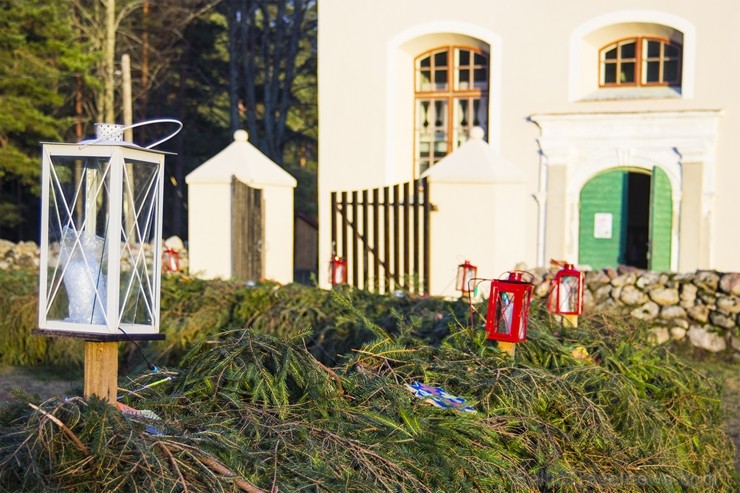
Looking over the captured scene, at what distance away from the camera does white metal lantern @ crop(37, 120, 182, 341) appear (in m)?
3.27

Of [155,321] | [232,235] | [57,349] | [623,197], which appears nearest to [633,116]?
[623,197]

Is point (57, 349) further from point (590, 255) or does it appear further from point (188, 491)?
point (590, 255)

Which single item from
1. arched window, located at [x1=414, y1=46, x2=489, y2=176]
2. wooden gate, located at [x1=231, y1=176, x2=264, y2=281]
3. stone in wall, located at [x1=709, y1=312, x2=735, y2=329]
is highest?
arched window, located at [x1=414, y1=46, x2=489, y2=176]

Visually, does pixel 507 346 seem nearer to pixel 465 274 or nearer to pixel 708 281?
pixel 465 274

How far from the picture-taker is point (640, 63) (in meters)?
13.5

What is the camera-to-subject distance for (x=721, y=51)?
12.6 metres

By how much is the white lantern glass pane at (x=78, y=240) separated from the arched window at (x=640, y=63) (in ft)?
36.5

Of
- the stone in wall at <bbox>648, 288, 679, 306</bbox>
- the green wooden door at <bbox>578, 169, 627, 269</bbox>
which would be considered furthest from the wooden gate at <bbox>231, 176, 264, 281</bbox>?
the green wooden door at <bbox>578, 169, 627, 269</bbox>

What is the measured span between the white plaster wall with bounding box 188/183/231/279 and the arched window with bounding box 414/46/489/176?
4386 millimetres

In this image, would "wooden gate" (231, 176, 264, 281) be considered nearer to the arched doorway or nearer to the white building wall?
the white building wall

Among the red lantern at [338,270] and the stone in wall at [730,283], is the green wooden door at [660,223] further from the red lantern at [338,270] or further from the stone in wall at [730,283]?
the red lantern at [338,270]

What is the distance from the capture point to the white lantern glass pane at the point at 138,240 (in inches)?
133

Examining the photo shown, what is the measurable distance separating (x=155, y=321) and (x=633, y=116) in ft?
34.4

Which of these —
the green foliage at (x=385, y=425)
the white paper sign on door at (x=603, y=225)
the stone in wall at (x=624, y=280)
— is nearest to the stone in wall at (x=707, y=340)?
the stone in wall at (x=624, y=280)
